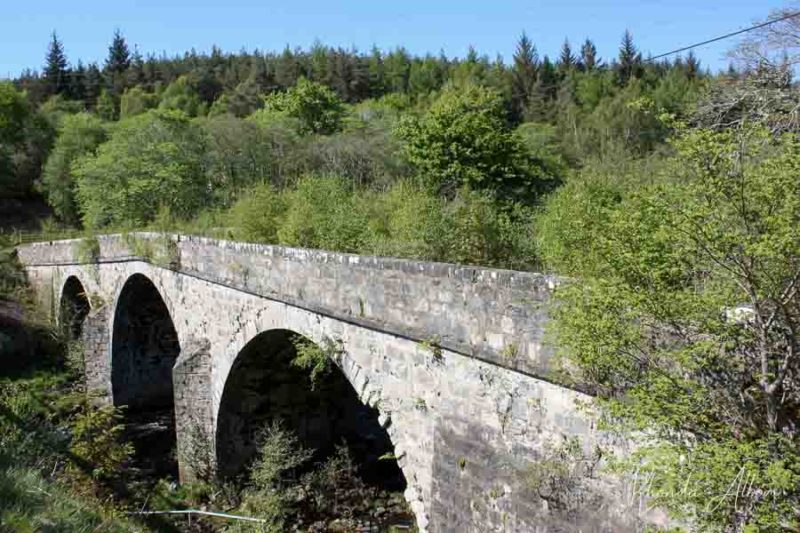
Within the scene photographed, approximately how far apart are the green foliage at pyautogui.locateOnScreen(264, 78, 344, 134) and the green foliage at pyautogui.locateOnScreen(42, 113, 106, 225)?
11.6 meters

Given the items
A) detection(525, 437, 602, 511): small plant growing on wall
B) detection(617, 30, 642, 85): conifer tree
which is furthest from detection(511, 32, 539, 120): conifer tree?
detection(525, 437, 602, 511): small plant growing on wall

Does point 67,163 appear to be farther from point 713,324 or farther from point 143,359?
point 713,324

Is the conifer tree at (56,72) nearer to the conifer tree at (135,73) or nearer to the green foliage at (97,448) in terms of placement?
the conifer tree at (135,73)

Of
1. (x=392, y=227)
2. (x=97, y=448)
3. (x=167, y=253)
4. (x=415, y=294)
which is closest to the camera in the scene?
(x=415, y=294)

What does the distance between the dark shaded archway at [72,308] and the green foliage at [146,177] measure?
12.4ft

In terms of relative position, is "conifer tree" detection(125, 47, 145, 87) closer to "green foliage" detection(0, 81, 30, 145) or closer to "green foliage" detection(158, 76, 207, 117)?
"green foliage" detection(158, 76, 207, 117)

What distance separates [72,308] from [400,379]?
19310mm

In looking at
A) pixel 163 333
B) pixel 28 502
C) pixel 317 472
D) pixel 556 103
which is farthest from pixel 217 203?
pixel 556 103

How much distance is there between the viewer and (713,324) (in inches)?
131

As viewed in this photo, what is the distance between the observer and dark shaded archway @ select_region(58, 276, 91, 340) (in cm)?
2202

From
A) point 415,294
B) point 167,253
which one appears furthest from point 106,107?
point 415,294

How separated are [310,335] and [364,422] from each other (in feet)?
22.3

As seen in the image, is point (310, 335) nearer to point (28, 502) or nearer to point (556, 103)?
point (28, 502)

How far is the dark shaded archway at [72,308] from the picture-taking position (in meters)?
22.0
